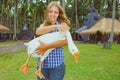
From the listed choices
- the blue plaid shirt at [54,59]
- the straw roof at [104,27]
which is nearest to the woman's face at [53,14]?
the blue plaid shirt at [54,59]

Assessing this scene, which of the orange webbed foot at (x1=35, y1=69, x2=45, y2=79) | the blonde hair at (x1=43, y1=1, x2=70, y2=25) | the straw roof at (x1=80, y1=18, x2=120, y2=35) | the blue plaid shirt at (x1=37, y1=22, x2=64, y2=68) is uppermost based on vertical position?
the blonde hair at (x1=43, y1=1, x2=70, y2=25)

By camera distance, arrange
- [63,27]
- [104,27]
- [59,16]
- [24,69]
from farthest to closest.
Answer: [104,27]
[59,16]
[24,69]
[63,27]

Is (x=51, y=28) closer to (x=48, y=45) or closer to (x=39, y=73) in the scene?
(x=48, y=45)

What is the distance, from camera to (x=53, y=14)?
16.3 feet

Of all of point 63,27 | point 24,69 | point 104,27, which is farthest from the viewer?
point 104,27

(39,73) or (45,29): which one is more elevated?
(45,29)

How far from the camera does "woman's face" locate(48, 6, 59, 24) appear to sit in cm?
495

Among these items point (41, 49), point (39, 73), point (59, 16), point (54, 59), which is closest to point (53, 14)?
point (59, 16)

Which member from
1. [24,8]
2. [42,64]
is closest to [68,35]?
[42,64]

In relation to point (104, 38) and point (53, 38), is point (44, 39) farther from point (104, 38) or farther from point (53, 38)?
point (104, 38)

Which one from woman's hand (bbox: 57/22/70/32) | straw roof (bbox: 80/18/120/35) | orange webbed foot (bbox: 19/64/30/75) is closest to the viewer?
woman's hand (bbox: 57/22/70/32)

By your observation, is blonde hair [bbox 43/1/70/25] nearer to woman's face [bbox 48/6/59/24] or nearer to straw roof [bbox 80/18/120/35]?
woman's face [bbox 48/6/59/24]

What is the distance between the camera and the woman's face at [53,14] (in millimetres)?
4953

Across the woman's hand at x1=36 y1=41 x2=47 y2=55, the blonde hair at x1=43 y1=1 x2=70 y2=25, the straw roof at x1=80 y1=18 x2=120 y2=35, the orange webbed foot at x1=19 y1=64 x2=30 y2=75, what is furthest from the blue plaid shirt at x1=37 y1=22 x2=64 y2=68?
the straw roof at x1=80 y1=18 x2=120 y2=35
